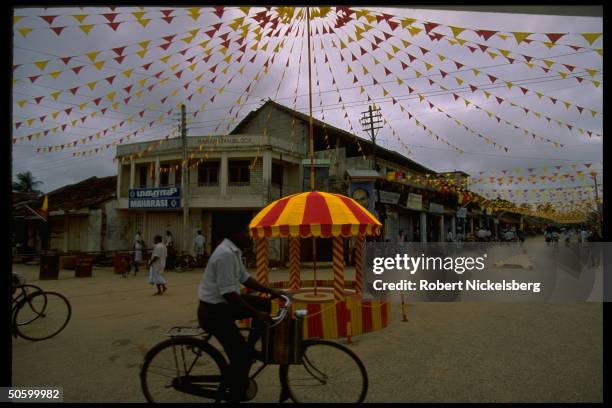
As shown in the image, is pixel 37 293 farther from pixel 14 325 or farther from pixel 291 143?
pixel 291 143

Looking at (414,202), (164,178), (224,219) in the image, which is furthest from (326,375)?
(414,202)

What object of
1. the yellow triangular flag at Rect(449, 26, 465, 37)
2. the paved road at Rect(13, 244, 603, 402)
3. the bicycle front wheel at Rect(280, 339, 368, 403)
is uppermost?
the yellow triangular flag at Rect(449, 26, 465, 37)

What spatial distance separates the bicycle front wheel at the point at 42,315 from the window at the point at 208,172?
16.0 meters

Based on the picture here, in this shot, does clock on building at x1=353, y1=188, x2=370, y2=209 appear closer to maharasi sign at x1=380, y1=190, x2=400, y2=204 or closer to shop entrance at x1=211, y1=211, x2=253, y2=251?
maharasi sign at x1=380, y1=190, x2=400, y2=204

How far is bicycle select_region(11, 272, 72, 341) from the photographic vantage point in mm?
5820

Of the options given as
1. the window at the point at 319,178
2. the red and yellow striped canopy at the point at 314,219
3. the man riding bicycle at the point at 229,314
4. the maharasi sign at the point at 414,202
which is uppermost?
the window at the point at 319,178

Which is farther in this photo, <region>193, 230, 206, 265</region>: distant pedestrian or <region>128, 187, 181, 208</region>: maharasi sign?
<region>128, 187, 181, 208</region>: maharasi sign

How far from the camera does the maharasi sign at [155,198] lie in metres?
20.5

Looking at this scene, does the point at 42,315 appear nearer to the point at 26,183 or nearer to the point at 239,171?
the point at 239,171

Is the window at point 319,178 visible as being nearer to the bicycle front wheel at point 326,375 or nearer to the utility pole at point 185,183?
the utility pole at point 185,183

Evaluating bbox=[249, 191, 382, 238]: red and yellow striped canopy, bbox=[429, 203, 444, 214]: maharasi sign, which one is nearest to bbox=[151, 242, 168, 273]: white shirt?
→ bbox=[249, 191, 382, 238]: red and yellow striped canopy

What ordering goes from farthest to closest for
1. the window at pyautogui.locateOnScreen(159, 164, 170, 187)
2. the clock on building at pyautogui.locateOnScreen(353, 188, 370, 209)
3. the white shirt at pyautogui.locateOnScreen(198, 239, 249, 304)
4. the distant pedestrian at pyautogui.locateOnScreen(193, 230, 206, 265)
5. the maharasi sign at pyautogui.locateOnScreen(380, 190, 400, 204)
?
the maharasi sign at pyautogui.locateOnScreen(380, 190, 400, 204) < the window at pyautogui.locateOnScreen(159, 164, 170, 187) < the clock on building at pyautogui.locateOnScreen(353, 188, 370, 209) < the distant pedestrian at pyautogui.locateOnScreen(193, 230, 206, 265) < the white shirt at pyautogui.locateOnScreen(198, 239, 249, 304)

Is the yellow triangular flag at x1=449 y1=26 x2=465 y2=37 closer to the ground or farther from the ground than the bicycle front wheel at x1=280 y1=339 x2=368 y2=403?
farther from the ground

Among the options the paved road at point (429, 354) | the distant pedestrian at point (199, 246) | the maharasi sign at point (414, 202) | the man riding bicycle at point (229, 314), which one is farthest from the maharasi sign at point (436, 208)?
the man riding bicycle at point (229, 314)
